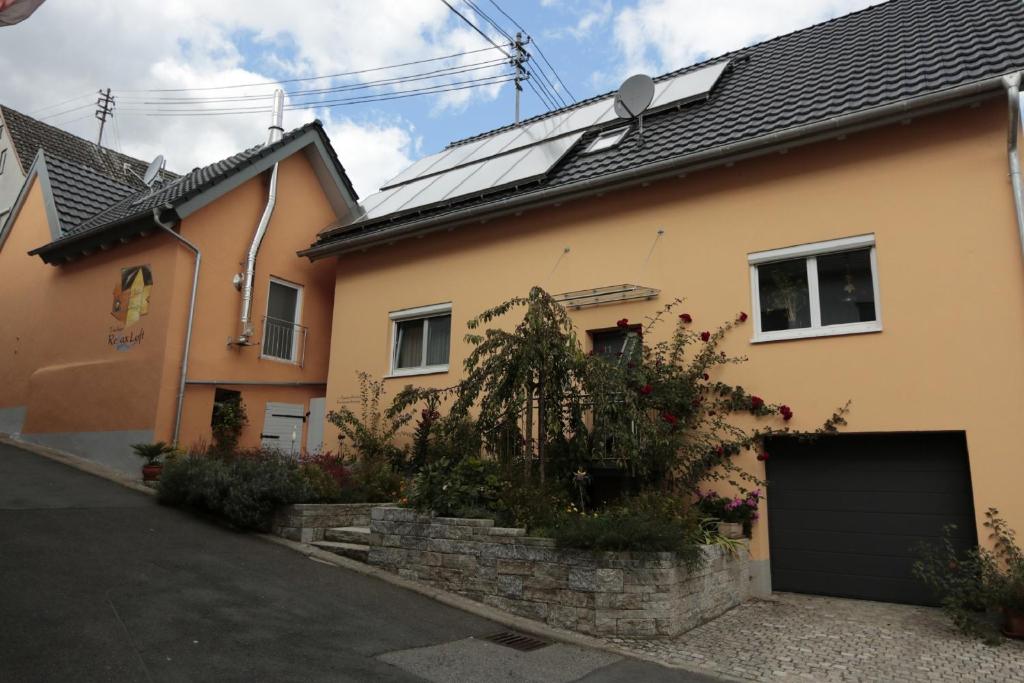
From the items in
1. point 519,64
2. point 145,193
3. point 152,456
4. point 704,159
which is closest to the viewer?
point 704,159

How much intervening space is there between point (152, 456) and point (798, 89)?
1070 cm

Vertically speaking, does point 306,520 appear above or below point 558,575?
above

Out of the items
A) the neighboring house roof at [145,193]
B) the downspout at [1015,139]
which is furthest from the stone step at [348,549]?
the downspout at [1015,139]

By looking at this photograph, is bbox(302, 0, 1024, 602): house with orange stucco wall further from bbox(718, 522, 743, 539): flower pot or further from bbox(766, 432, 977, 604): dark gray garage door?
bbox(718, 522, 743, 539): flower pot

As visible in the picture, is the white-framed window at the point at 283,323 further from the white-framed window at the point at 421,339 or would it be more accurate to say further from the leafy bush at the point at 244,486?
the leafy bush at the point at 244,486

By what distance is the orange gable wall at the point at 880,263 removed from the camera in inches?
271

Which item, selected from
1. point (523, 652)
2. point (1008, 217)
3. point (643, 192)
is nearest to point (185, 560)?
point (523, 652)

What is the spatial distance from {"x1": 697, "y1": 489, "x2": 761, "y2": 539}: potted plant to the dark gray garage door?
272 mm

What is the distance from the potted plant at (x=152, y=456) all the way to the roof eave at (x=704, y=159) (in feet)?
14.2

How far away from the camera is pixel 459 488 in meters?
7.57

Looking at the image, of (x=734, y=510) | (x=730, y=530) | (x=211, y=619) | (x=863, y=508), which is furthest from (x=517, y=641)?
(x=863, y=508)

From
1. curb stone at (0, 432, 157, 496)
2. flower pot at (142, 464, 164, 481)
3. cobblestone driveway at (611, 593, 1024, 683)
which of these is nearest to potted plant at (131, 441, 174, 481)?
flower pot at (142, 464, 164, 481)

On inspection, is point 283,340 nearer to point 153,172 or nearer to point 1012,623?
point 153,172

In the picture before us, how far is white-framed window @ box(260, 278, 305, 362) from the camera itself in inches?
522
